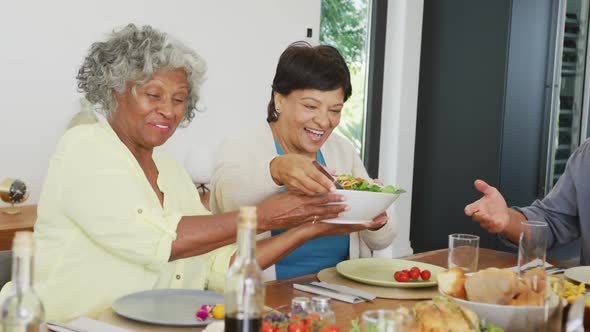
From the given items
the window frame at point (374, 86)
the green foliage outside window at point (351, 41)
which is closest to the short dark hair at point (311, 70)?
the green foliage outside window at point (351, 41)

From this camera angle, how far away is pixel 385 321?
0.90 meters

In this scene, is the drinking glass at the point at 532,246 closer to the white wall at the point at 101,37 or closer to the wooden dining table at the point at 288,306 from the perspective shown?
the wooden dining table at the point at 288,306

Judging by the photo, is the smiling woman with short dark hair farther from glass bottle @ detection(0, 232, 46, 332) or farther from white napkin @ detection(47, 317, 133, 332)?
glass bottle @ detection(0, 232, 46, 332)

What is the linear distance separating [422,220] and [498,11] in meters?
1.50

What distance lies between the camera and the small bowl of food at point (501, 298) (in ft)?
4.20

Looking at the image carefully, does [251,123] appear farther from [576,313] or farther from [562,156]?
[576,313]

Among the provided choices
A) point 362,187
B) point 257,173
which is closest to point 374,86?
point 257,173

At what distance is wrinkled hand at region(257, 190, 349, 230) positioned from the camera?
1.83 m

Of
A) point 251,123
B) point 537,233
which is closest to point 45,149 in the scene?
point 251,123

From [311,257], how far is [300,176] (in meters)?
0.50

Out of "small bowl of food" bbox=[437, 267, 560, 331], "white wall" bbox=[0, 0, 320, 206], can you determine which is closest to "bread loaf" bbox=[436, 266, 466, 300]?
"small bowl of food" bbox=[437, 267, 560, 331]

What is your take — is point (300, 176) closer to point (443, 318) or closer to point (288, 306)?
point (288, 306)

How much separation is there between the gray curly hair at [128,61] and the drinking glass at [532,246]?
0.88 m

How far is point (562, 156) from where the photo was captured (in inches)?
196
